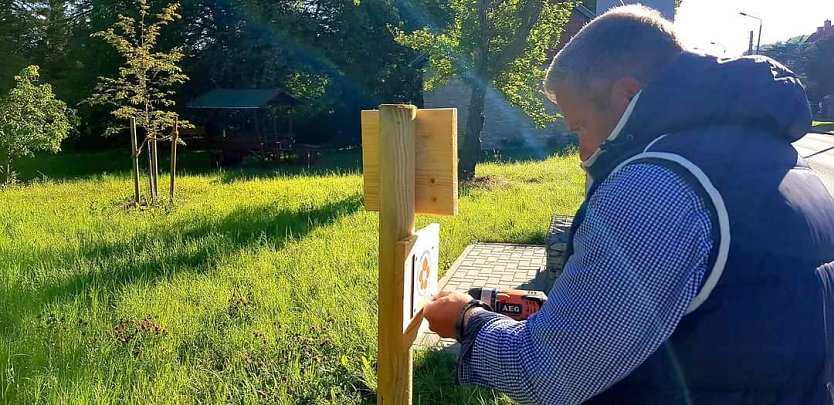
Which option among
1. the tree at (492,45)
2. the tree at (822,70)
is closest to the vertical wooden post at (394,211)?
the tree at (492,45)

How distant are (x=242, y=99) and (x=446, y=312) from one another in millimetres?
22570

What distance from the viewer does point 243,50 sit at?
1041 inches

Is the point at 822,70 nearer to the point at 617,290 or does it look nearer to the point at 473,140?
the point at 473,140

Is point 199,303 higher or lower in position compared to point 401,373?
lower

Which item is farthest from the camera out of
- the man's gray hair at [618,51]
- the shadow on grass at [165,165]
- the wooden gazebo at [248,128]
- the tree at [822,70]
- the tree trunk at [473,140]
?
the tree at [822,70]

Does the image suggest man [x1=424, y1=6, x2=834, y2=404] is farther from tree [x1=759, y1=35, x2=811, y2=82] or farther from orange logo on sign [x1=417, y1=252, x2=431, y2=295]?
tree [x1=759, y1=35, x2=811, y2=82]

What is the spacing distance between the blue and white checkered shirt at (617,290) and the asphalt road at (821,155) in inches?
417

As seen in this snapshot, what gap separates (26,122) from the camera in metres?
15.6

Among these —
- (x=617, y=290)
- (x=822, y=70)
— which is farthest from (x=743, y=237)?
(x=822, y=70)

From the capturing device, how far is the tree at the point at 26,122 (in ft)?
50.4

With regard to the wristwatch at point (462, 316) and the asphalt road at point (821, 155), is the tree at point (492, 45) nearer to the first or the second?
the asphalt road at point (821, 155)

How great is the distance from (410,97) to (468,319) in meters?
25.7

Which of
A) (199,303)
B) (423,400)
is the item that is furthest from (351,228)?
(423,400)

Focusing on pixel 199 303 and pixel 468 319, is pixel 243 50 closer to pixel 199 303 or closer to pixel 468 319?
pixel 199 303
